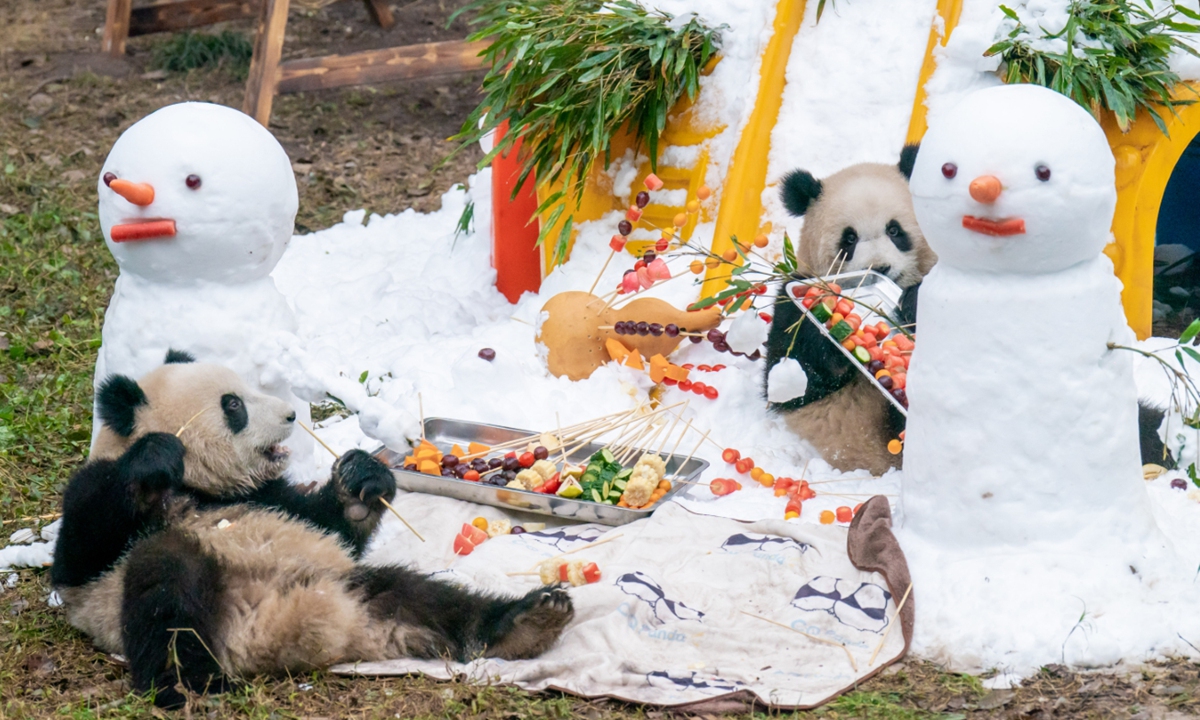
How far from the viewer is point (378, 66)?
24.5 feet

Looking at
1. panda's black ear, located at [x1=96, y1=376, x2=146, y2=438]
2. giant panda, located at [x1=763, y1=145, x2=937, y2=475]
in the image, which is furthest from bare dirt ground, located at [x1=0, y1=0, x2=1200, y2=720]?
giant panda, located at [x1=763, y1=145, x2=937, y2=475]

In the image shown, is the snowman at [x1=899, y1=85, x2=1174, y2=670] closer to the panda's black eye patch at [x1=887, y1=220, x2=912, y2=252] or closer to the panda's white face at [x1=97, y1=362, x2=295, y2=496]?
the panda's black eye patch at [x1=887, y1=220, x2=912, y2=252]

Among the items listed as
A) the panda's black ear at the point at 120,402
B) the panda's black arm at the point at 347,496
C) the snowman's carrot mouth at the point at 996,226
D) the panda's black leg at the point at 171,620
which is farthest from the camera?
the panda's black arm at the point at 347,496

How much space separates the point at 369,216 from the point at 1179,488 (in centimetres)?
461

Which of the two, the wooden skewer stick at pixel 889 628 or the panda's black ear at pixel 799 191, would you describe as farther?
the panda's black ear at pixel 799 191

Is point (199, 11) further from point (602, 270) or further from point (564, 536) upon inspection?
point (564, 536)

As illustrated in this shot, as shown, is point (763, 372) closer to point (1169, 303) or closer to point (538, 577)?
point (538, 577)

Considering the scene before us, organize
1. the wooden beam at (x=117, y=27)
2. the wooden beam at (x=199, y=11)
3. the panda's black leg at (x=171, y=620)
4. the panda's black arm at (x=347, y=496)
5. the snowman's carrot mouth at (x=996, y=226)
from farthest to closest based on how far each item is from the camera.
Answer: the wooden beam at (x=117, y=27)
the wooden beam at (x=199, y=11)
the panda's black arm at (x=347, y=496)
the snowman's carrot mouth at (x=996, y=226)
the panda's black leg at (x=171, y=620)

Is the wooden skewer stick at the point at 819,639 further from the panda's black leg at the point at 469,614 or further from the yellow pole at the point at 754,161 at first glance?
the yellow pole at the point at 754,161

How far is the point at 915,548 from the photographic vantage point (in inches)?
127

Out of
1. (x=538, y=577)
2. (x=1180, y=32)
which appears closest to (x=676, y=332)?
(x=538, y=577)

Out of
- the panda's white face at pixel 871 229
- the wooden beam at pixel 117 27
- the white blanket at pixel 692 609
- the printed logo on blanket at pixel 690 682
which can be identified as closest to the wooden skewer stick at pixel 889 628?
the white blanket at pixel 692 609

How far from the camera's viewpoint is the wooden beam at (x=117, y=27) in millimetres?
8797

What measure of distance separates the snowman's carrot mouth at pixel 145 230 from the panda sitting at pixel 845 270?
1.91 meters
